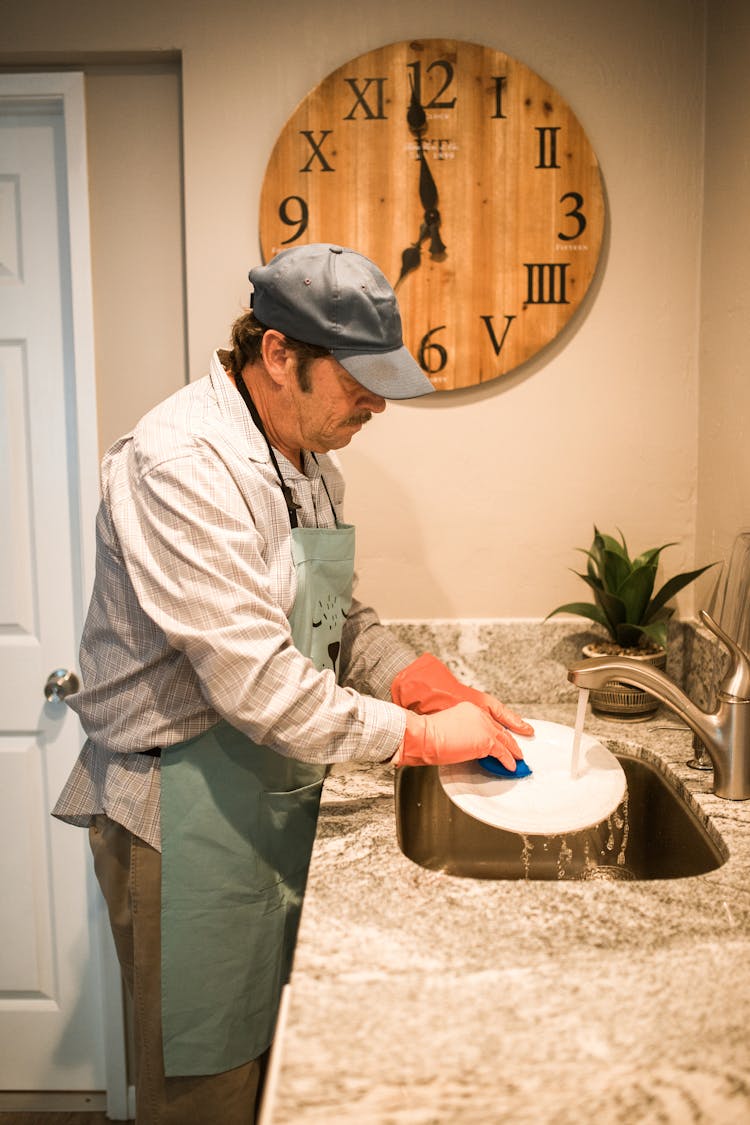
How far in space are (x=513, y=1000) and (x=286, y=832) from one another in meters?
0.61

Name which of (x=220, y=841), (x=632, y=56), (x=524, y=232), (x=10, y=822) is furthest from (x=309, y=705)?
(x=632, y=56)

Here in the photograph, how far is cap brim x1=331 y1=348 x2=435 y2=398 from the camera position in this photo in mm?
1294

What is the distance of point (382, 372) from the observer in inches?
51.2

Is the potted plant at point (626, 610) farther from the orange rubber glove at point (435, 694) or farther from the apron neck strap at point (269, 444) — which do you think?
the apron neck strap at point (269, 444)

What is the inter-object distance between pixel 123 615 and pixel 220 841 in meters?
0.36

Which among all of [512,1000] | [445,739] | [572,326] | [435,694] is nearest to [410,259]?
[572,326]

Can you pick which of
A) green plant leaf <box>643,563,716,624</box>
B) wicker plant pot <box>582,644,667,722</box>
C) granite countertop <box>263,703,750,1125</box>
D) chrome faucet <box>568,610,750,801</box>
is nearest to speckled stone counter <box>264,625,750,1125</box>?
granite countertop <box>263,703,750,1125</box>

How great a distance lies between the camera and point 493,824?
126 cm

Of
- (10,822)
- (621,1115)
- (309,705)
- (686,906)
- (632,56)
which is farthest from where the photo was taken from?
(10,822)

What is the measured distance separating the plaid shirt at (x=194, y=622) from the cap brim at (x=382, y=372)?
18 cm

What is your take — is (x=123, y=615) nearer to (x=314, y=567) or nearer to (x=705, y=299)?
(x=314, y=567)

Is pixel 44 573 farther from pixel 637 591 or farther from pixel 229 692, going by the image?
pixel 637 591

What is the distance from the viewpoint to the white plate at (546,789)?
1.27 metres

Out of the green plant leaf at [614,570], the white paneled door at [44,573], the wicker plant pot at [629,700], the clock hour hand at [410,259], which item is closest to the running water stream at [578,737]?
the wicker plant pot at [629,700]
